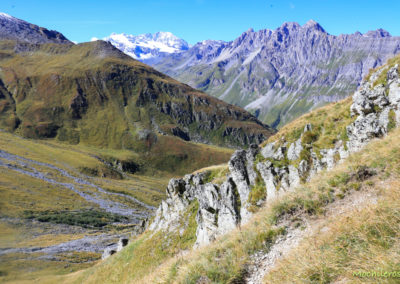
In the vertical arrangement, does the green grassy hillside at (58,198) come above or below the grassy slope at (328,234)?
below

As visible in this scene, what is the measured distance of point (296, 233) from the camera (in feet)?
26.2

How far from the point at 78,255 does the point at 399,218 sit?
203 feet

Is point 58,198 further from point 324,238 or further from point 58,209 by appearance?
point 324,238

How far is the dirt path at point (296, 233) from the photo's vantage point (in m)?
7.17

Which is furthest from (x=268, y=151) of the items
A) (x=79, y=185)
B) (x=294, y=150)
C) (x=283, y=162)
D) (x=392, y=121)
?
(x=79, y=185)

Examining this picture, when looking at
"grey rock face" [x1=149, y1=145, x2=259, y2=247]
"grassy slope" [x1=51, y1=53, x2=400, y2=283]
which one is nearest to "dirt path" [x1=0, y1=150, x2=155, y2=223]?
"grey rock face" [x1=149, y1=145, x2=259, y2=247]

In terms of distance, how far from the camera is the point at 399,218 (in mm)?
5566

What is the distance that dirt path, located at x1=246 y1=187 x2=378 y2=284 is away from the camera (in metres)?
7.17

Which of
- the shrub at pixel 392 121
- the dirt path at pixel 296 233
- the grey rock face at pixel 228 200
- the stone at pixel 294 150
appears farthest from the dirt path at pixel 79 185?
the dirt path at pixel 296 233

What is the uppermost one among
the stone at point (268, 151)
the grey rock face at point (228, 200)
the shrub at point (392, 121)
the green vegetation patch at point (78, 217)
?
the shrub at point (392, 121)

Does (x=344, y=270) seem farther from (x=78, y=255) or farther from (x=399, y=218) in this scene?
(x=78, y=255)

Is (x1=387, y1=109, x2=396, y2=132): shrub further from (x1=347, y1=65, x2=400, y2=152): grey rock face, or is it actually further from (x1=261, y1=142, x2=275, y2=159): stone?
(x1=261, y1=142, x2=275, y2=159): stone

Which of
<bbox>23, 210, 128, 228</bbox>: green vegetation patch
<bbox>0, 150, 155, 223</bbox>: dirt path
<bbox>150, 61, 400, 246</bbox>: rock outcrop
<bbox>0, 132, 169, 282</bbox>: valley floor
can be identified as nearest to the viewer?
<bbox>150, 61, 400, 246</bbox>: rock outcrop

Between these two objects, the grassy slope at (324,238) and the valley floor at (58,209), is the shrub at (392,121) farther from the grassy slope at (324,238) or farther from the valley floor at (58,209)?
the valley floor at (58,209)
